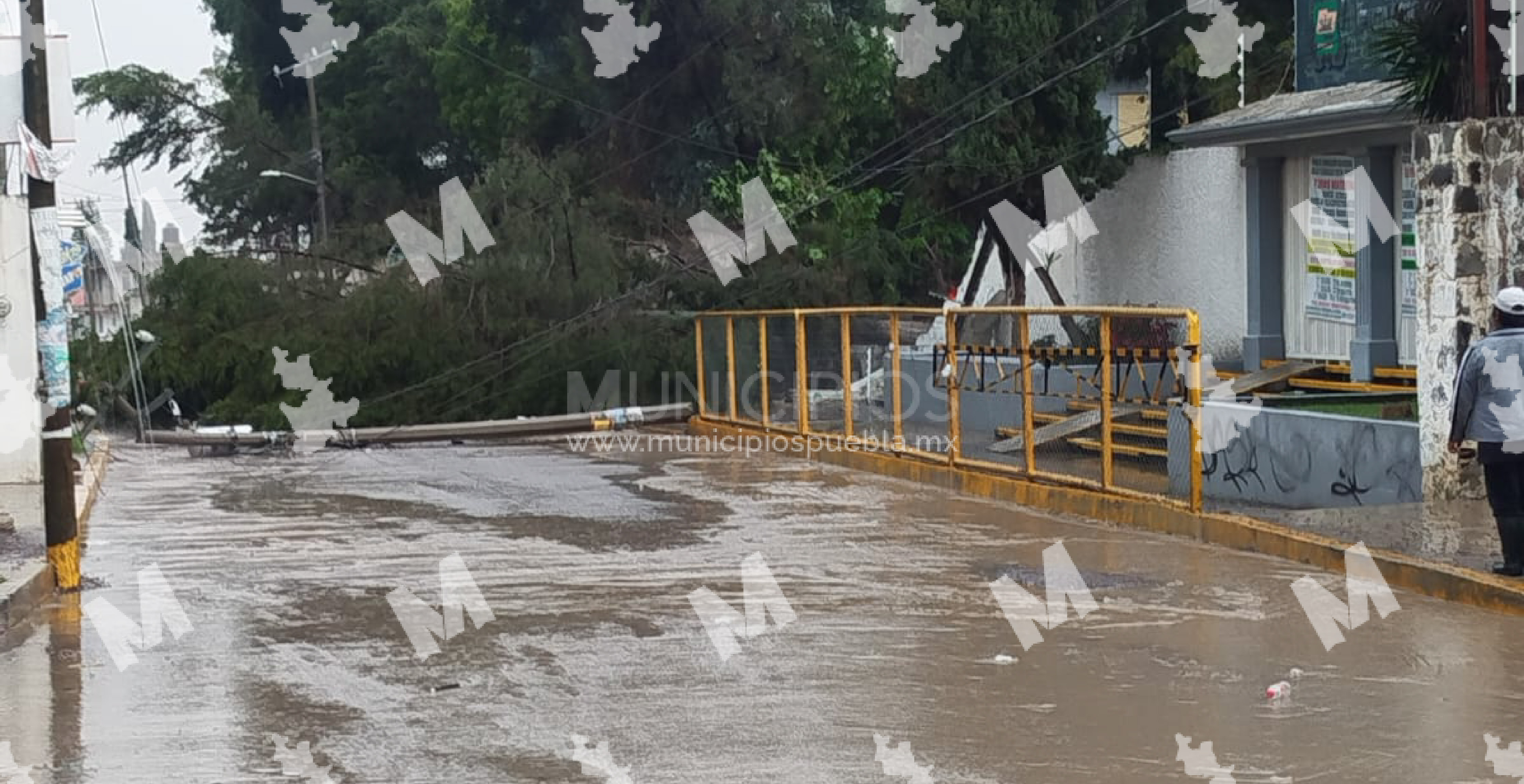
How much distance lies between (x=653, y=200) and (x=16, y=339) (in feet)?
66.0

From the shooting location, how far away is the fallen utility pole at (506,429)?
92.1ft

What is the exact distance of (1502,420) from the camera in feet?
33.9

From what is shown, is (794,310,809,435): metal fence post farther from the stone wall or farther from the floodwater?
the stone wall

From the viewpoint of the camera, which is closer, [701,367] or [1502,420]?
[1502,420]

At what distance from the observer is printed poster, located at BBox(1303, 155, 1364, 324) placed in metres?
21.2

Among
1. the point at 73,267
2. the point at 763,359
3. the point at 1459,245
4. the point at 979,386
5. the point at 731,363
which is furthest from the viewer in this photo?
the point at 731,363

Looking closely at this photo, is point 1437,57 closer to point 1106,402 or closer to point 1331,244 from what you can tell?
point 1106,402

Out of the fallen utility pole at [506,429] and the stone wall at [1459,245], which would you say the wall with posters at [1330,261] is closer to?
the stone wall at [1459,245]

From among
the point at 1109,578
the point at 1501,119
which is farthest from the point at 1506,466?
the point at 1501,119

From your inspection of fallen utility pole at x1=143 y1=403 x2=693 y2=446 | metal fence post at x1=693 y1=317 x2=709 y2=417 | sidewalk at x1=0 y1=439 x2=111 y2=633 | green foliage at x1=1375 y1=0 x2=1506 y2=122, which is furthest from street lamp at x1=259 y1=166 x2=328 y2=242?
green foliage at x1=1375 y1=0 x2=1506 y2=122

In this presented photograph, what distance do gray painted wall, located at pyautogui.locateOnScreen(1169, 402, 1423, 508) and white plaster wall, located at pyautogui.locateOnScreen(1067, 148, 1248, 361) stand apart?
9007 millimetres

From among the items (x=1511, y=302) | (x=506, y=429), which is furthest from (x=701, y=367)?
(x=1511, y=302)

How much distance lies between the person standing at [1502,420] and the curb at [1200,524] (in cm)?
28

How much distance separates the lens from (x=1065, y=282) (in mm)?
28484
